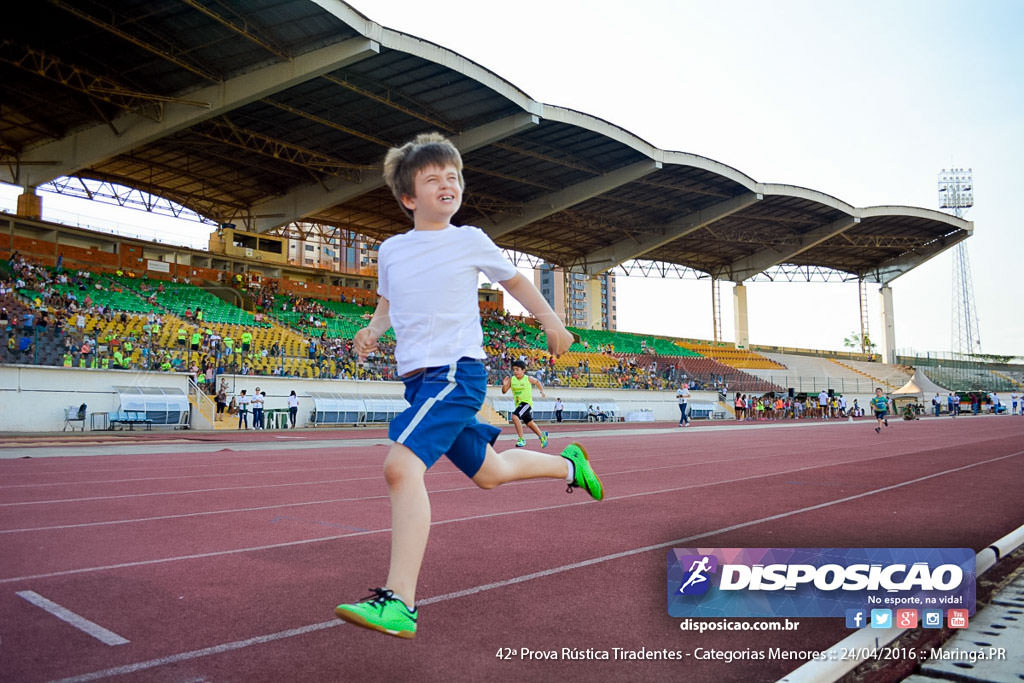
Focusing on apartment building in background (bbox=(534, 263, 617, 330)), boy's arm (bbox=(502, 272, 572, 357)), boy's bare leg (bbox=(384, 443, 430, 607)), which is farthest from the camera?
apartment building in background (bbox=(534, 263, 617, 330))

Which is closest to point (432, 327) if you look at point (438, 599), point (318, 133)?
point (438, 599)

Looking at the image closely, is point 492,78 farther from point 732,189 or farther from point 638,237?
point 638,237

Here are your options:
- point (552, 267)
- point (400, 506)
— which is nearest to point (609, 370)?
point (552, 267)

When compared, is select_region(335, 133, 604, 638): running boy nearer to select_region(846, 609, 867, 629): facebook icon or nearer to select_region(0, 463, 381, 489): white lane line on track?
select_region(846, 609, 867, 629): facebook icon

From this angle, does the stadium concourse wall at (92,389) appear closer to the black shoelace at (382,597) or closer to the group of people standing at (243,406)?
the group of people standing at (243,406)

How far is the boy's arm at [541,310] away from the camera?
3180mm

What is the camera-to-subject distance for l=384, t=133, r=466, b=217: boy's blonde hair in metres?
3.14

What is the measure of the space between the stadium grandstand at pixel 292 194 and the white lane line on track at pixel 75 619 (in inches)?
804

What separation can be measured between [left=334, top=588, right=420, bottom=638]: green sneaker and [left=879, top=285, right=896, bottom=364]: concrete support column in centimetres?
6839

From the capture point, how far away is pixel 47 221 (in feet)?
117

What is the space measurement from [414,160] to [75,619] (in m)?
2.38

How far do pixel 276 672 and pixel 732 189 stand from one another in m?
43.7

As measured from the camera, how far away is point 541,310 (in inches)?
130

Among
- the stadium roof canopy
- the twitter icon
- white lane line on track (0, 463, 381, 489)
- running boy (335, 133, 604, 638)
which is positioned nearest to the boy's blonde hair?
running boy (335, 133, 604, 638)
